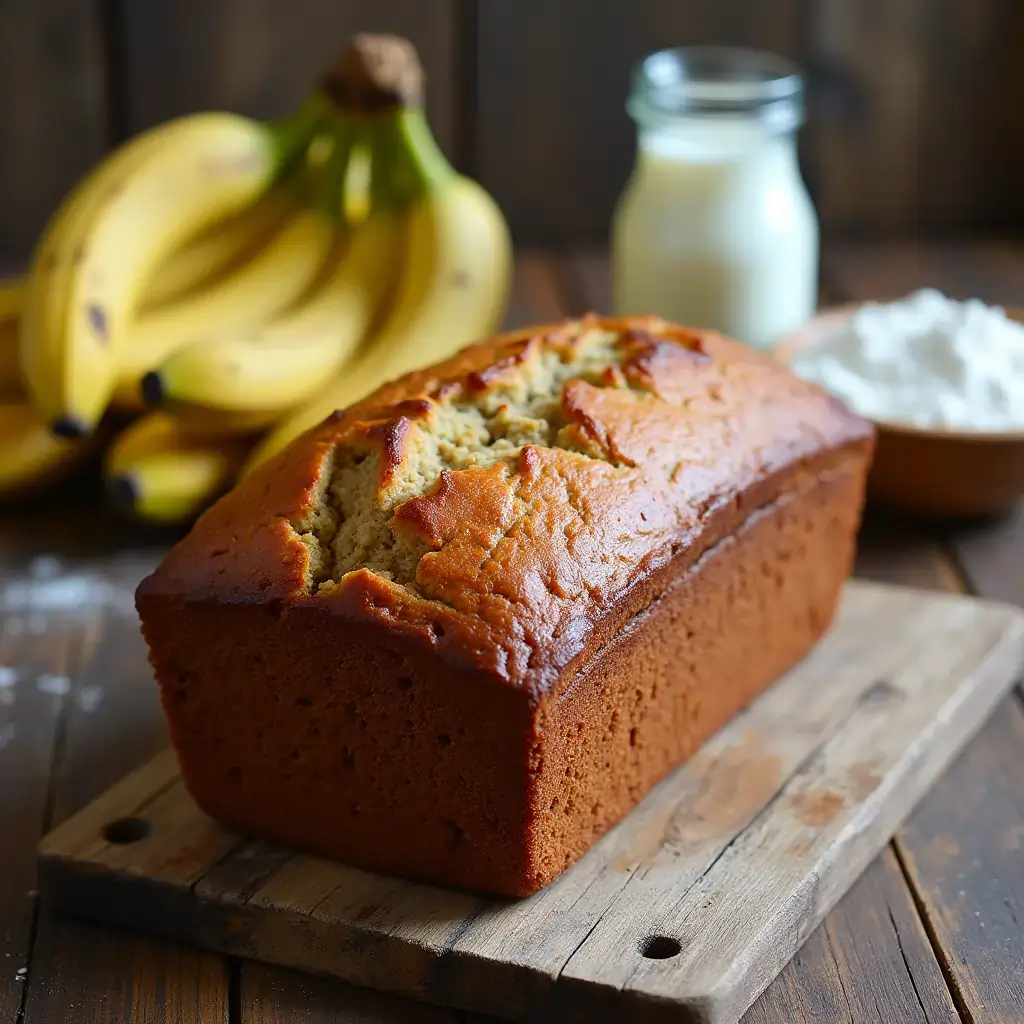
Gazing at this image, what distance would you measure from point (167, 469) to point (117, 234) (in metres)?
0.33

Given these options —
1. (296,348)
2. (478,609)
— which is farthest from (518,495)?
(296,348)

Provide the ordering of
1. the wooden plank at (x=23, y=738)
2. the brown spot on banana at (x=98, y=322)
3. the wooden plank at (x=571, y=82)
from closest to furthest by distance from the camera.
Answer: the wooden plank at (x=23, y=738) → the brown spot on banana at (x=98, y=322) → the wooden plank at (x=571, y=82)

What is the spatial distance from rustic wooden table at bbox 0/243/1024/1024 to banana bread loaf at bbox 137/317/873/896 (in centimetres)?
15

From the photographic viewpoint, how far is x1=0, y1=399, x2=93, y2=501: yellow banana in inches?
80.4

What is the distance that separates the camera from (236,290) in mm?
2137

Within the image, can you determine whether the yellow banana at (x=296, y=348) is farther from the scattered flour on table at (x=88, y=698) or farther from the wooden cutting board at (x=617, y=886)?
the wooden cutting board at (x=617, y=886)

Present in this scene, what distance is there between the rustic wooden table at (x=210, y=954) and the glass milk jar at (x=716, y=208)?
0.40 meters

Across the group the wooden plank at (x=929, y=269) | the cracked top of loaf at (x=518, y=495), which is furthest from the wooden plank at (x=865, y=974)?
the wooden plank at (x=929, y=269)

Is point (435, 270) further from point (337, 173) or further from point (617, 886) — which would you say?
point (617, 886)

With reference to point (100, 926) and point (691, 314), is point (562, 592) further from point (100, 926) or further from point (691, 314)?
point (691, 314)

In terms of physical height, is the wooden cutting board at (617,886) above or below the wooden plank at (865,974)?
above

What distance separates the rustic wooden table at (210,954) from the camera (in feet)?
3.84

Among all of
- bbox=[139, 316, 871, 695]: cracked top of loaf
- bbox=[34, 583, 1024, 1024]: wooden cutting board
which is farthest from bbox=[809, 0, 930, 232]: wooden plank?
bbox=[34, 583, 1024, 1024]: wooden cutting board

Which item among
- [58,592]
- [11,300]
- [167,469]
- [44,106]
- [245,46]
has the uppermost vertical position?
[245,46]
